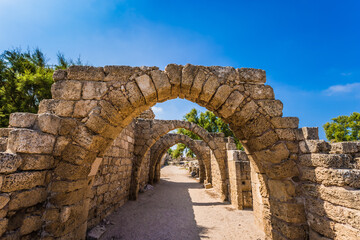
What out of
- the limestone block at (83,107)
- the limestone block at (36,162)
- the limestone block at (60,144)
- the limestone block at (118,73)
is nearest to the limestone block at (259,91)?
the limestone block at (118,73)

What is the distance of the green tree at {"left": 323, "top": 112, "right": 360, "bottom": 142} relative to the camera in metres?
20.9

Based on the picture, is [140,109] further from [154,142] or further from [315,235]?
[154,142]

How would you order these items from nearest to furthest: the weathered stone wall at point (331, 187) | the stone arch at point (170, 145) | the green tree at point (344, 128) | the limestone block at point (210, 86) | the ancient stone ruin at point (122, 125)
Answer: the weathered stone wall at point (331, 187), the ancient stone ruin at point (122, 125), the limestone block at point (210, 86), the stone arch at point (170, 145), the green tree at point (344, 128)

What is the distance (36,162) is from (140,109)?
1.56 meters

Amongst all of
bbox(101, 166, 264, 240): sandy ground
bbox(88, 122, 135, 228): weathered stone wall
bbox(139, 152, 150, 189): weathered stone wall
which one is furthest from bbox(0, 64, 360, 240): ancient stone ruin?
bbox(139, 152, 150, 189): weathered stone wall

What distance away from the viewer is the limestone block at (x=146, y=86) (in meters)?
2.53

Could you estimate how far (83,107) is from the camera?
2404 millimetres

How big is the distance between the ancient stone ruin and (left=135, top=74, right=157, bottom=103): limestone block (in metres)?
0.02

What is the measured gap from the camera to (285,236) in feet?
7.72

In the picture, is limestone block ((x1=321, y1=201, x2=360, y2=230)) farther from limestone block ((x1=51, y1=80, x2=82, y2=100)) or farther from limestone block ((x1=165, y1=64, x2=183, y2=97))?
limestone block ((x1=51, y1=80, x2=82, y2=100))

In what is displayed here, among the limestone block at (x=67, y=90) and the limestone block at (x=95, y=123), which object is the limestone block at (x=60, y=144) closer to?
the limestone block at (x=95, y=123)

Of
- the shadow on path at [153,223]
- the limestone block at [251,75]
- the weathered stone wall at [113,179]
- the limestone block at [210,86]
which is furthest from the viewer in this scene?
the weathered stone wall at [113,179]

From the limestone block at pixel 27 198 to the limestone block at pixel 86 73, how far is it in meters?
1.68

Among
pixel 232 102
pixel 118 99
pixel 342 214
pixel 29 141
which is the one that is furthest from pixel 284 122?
pixel 29 141
